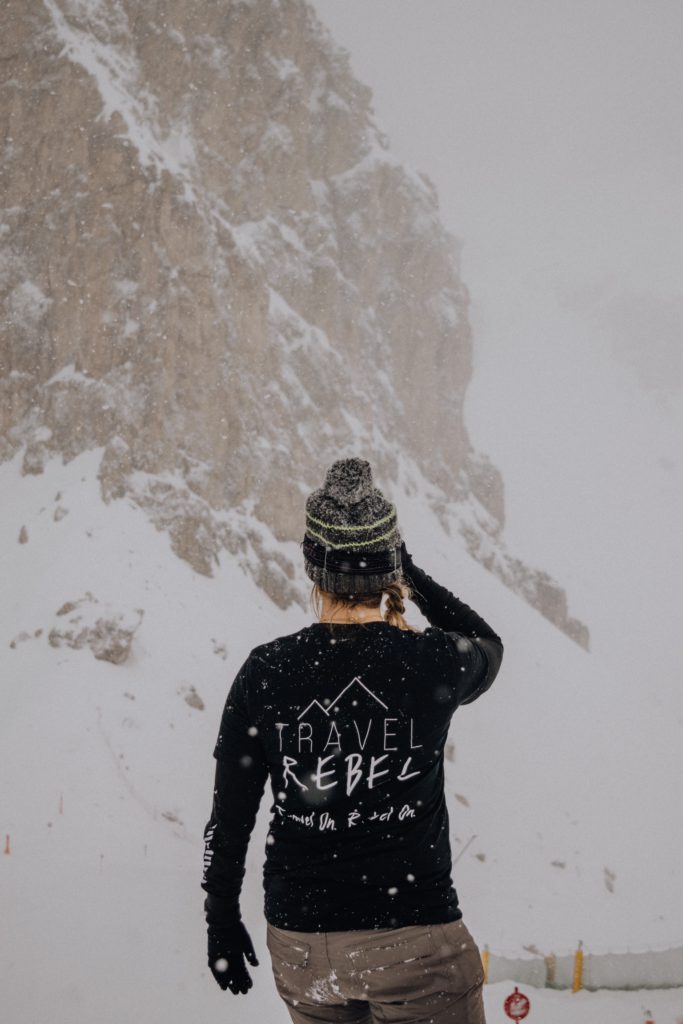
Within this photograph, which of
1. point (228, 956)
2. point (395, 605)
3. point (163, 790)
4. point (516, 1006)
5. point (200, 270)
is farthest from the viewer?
point (200, 270)

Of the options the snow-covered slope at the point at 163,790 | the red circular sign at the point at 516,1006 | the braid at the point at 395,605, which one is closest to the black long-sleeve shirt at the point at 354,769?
the braid at the point at 395,605

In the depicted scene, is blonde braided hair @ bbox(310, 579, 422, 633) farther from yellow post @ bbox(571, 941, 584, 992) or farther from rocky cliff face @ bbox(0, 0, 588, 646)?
rocky cliff face @ bbox(0, 0, 588, 646)

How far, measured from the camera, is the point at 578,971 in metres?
8.64

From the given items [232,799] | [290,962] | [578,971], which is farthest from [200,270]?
[290,962]

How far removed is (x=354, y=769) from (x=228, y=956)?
1.05 metres

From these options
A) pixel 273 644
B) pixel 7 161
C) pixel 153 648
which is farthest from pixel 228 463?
pixel 273 644

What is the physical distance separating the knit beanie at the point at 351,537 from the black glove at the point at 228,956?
1.40 metres

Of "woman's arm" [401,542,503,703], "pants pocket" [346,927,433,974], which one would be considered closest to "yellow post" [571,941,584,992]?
"woman's arm" [401,542,503,703]

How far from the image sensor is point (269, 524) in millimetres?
27703

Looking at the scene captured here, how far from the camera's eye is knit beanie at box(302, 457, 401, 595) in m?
2.04

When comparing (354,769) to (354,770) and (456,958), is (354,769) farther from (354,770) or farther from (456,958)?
(456,958)

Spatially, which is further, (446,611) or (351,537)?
(446,611)

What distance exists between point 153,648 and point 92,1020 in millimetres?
9499

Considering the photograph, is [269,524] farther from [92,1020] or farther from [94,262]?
[92,1020]
